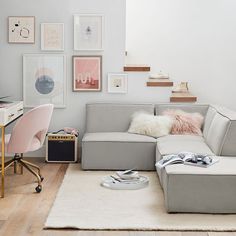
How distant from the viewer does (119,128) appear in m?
6.61

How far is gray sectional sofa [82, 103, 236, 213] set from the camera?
4547 mm

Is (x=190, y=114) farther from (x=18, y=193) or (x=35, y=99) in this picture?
(x=18, y=193)

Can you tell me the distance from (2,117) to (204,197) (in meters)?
1.97

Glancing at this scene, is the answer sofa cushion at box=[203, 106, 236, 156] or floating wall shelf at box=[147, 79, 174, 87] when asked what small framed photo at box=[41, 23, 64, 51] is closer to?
floating wall shelf at box=[147, 79, 174, 87]

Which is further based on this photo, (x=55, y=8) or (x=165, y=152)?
(x=55, y=8)

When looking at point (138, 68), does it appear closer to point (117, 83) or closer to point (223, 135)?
point (117, 83)

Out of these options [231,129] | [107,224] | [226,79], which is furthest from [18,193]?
[226,79]

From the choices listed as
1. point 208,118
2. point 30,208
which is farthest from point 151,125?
point 30,208

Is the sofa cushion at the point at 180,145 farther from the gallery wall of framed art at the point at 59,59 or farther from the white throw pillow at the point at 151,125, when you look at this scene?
the gallery wall of framed art at the point at 59,59

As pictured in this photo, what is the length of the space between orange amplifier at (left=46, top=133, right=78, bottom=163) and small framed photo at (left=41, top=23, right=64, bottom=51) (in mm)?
1048

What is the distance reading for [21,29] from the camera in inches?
265

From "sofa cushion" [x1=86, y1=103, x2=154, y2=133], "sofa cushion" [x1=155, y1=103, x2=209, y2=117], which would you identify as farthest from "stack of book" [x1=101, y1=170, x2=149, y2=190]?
"sofa cushion" [x1=155, y1=103, x2=209, y2=117]

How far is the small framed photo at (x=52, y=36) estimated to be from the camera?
6.74 metres

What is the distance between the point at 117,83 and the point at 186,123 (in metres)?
1.01
